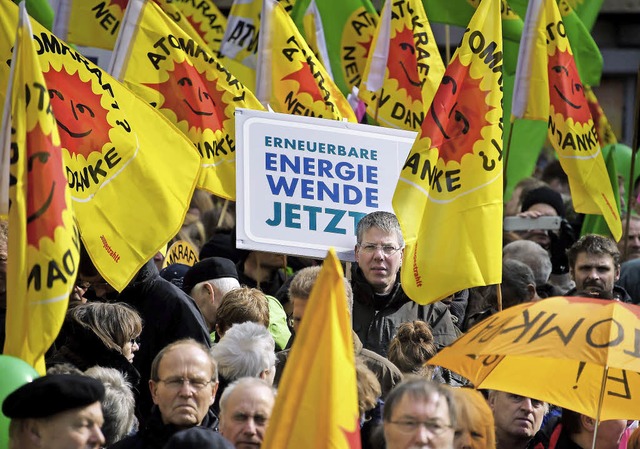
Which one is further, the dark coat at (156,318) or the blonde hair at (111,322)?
the dark coat at (156,318)

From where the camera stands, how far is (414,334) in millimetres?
7680

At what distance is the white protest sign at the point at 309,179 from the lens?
866 centimetres

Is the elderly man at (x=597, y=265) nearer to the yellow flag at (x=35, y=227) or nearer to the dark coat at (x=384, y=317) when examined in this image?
the dark coat at (x=384, y=317)

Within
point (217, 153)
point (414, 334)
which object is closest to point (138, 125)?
point (217, 153)

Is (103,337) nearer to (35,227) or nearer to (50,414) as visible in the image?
(35,227)

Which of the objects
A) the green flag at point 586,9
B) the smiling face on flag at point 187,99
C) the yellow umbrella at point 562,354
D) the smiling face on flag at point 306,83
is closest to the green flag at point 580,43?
the green flag at point 586,9

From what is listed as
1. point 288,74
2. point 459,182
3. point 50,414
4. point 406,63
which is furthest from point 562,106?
point 50,414

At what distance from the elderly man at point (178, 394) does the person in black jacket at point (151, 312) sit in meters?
1.09

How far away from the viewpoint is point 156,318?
8070mm

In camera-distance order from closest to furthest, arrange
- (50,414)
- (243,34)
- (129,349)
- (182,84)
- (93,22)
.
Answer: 1. (50,414)
2. (129,349)
3. (182,84)
4. (93,22)
5. (243,34)

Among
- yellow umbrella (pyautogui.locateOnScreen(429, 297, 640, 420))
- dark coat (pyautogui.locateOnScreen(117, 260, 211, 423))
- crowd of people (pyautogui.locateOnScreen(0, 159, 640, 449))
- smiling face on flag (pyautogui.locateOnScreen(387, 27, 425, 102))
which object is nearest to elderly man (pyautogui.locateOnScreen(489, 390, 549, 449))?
crowd of people (pyautogui.locateOnScreen(0, 159, 640, 449))

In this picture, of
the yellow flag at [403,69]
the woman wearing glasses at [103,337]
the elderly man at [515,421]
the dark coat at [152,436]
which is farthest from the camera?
the yellow flag at [403,69]

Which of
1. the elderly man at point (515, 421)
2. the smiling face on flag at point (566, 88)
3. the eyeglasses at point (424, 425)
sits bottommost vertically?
the elderly man at point (515, 421)

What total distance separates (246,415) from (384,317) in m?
2.02
